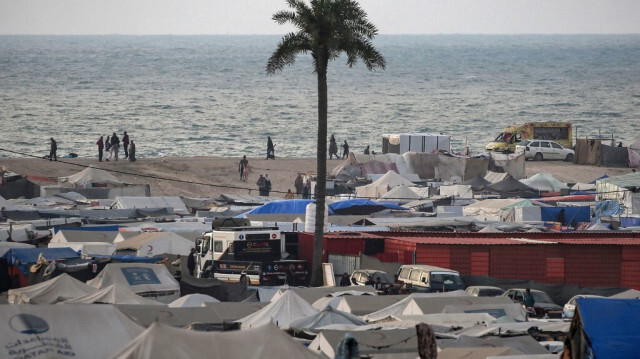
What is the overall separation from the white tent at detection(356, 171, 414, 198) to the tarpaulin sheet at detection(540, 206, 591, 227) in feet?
36.2

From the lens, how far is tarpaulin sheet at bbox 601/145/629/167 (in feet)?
255

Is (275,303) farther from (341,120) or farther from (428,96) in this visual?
(428,96)

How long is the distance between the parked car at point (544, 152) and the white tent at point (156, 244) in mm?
41603

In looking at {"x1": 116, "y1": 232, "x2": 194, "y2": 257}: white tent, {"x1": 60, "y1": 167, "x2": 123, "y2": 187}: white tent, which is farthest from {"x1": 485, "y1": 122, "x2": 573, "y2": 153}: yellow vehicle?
{"x1": 116, "y1": 232, "x2": 194, "y2": 257}: white tent

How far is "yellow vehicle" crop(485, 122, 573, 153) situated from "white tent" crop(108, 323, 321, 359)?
214ft

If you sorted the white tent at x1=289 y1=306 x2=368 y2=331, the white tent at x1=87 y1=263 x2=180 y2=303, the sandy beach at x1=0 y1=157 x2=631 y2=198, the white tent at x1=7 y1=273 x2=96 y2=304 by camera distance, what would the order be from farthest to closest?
the sandy beach at x1=0 y1=157 x2=631 y2=198
the white tent at x1=87 y1=263 x2=180 y2=303
the white tent at x1=7 y1=273 x2=96 y2=304
the white tent at x1=289 y1=306 x2=368 y2=331

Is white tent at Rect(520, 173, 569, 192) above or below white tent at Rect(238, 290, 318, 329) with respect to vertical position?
below

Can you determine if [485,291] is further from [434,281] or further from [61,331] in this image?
[61,331]

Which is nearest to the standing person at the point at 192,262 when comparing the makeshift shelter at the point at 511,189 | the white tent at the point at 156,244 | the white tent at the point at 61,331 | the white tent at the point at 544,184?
the white tent at the point at 156,244

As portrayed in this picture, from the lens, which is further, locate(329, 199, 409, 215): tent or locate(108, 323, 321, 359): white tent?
locate(329, 199, 409, 215): tent

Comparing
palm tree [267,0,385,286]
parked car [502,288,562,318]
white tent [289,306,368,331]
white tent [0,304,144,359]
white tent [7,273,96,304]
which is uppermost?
palm tree [267,0,385,286]

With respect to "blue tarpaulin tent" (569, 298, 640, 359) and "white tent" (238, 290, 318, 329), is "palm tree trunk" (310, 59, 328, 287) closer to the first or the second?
"white tent" (238, 290, 318, 329)

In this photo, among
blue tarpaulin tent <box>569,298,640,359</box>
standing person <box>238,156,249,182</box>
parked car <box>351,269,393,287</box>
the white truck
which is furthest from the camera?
standing person <box>238,156,249,182</box>

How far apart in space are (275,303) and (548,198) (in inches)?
1323
